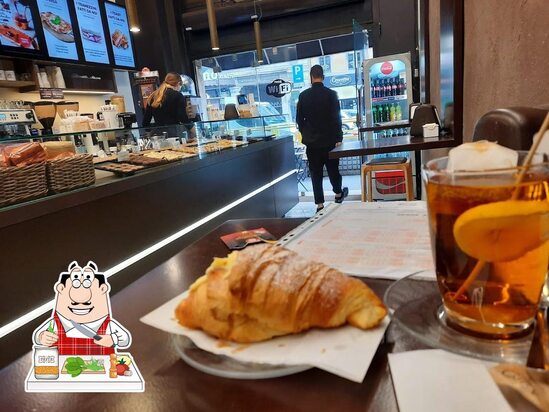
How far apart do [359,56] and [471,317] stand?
5.04 metres

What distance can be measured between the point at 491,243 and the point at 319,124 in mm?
4380

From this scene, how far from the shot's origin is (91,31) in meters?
5.25

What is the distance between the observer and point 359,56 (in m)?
5.01

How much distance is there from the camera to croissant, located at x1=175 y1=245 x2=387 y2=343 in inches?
18.7

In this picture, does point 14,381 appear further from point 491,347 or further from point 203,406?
point 491,347

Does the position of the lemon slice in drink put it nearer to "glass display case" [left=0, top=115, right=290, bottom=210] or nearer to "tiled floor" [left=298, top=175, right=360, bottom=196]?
"glass display case" [left=0, top=115, right=290, bottom=210]

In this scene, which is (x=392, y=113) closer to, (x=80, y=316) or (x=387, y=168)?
(x=387, y=168)

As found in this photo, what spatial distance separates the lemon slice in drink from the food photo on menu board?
5111 millimetres

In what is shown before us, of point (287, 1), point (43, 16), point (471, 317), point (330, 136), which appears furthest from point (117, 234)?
point (287, 1)

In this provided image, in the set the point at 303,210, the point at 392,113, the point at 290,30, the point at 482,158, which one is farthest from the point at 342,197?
the point at 482,158

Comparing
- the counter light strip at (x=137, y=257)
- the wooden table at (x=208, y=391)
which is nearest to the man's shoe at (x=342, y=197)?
the counter light strip at (x=137, y=257)

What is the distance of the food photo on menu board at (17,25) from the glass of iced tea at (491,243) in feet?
16.7

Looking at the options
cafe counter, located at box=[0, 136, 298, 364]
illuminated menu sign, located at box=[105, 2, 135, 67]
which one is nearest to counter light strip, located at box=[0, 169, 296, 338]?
cafe counter, located at box=[0, 136, 298, 364]

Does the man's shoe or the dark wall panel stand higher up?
the dark wall panel
